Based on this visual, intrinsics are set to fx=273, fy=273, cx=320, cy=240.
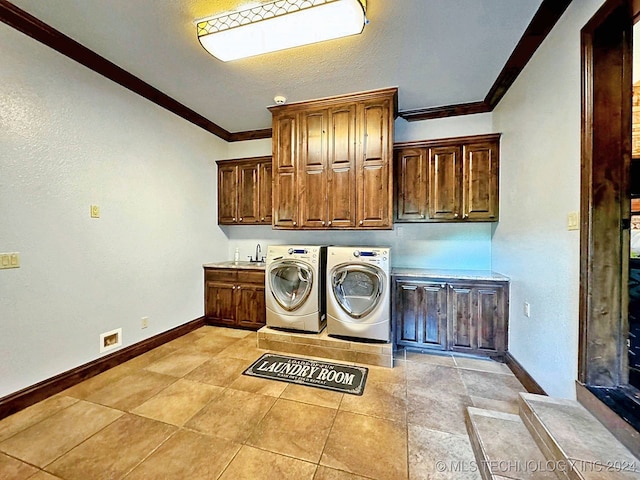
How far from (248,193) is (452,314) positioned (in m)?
3.00

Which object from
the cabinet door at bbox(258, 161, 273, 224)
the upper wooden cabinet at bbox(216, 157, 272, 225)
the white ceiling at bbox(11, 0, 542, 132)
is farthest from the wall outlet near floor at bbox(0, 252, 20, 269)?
the cabinet door at bbox(258, 161, 273, 224)

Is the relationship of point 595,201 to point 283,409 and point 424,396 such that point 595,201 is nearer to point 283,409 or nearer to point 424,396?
point 424,396

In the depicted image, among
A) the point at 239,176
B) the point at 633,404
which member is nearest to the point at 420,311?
the point at 633,404

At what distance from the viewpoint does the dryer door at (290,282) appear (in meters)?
2.96

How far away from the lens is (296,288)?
3.05 metres

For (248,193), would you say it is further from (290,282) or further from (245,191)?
(290,282)

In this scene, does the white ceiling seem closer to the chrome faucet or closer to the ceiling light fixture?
the ceiling light fixture

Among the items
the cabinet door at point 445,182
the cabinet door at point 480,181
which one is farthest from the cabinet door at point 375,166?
the cabinet door at point 480,181

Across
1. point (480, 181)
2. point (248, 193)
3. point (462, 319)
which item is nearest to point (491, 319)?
point (462, 319)

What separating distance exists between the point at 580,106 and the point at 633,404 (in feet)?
5.33

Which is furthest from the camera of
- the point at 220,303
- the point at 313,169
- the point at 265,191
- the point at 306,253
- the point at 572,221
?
the point at 265,191

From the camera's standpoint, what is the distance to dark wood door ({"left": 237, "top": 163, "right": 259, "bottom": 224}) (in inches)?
152

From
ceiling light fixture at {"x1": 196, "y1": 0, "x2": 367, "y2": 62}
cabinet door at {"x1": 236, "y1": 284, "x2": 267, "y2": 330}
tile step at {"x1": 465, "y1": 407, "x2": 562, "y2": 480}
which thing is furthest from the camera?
cabinet door at {"x1": 236, "y1": 284, "x2": 267, "y2": 330}

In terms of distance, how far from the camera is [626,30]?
1.51m
